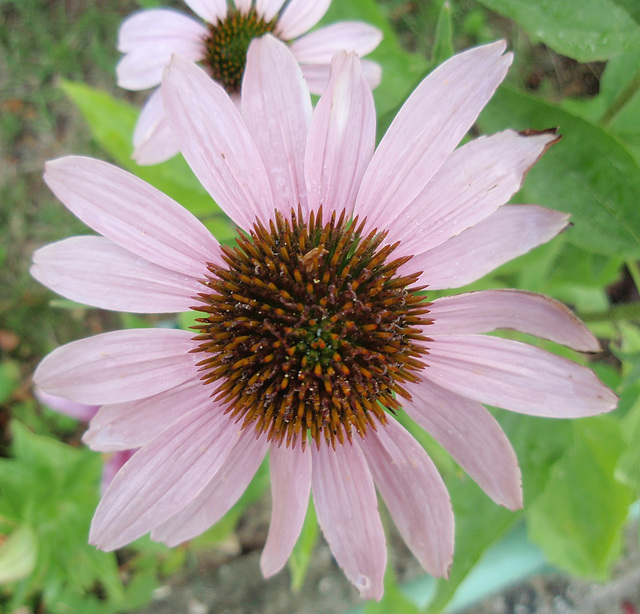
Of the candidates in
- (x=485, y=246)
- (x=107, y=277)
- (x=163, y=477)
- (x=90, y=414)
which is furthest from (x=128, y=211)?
(x=90, y=414)

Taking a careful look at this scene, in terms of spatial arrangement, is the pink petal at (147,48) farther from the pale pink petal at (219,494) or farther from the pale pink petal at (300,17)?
the pale pink petal at (219,494)

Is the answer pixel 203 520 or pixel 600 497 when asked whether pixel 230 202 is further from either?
pixel 600 497

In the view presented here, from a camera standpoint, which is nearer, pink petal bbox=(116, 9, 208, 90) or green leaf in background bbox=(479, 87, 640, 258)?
green leaf in background bbox=(479, 87, 640, 258)

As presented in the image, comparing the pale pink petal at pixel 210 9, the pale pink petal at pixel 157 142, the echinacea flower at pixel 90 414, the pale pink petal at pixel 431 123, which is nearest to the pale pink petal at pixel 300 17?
the pale pink petal at pixel 210 9

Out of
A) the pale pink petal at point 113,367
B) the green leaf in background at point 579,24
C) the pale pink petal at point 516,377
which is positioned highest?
the green leaf in background at point 579,24

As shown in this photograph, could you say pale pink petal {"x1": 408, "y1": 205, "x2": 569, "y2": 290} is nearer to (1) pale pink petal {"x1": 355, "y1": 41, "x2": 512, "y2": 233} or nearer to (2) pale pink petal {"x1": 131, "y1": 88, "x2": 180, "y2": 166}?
(1) pale pink petal {"x1": 355, "y1": 41, "x2": 512, "y2": 233}

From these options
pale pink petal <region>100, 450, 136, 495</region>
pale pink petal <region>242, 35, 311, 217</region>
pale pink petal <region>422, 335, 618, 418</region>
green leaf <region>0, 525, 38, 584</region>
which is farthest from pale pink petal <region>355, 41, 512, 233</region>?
green leaf <region>0, 525, 38, 584</region>

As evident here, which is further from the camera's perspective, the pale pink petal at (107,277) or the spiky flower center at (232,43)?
the spiky flower center at (232,43)
